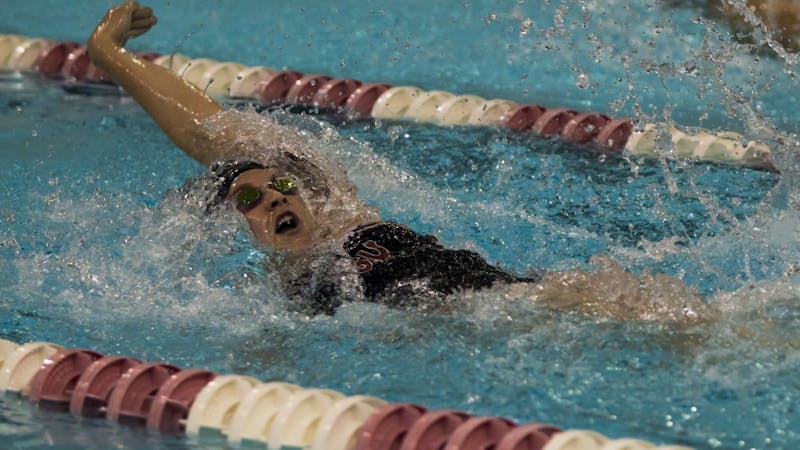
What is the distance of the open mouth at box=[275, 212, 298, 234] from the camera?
9.30 ft

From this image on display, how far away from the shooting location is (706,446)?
6.98ft

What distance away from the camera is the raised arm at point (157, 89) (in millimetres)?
3232

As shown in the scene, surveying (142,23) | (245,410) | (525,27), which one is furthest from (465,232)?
(525,27)

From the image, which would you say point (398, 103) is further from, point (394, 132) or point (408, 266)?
point (408, 266)

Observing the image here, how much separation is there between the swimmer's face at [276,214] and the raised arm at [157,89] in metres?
0.34

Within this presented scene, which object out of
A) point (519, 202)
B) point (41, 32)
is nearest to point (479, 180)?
point (519, 202)

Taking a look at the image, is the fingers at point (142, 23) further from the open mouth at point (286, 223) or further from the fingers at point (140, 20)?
the open mouth at point (286, 223)

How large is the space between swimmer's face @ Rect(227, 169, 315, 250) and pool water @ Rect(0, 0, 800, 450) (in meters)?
0.08

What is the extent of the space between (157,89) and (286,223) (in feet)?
2.26

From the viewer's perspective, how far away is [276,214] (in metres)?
2.83

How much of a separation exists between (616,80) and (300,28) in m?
1.60

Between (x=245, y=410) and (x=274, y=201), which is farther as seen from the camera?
(x=274, y=201)

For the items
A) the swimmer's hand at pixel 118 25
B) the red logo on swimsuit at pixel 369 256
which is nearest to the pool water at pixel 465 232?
the red logo on swimsuit at pixel 369 256

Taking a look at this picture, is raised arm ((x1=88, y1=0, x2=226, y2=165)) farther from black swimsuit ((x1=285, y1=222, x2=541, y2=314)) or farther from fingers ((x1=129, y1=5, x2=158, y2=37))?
black swimsuit ((x1=285, y1=222, x2=541, y2=314))
